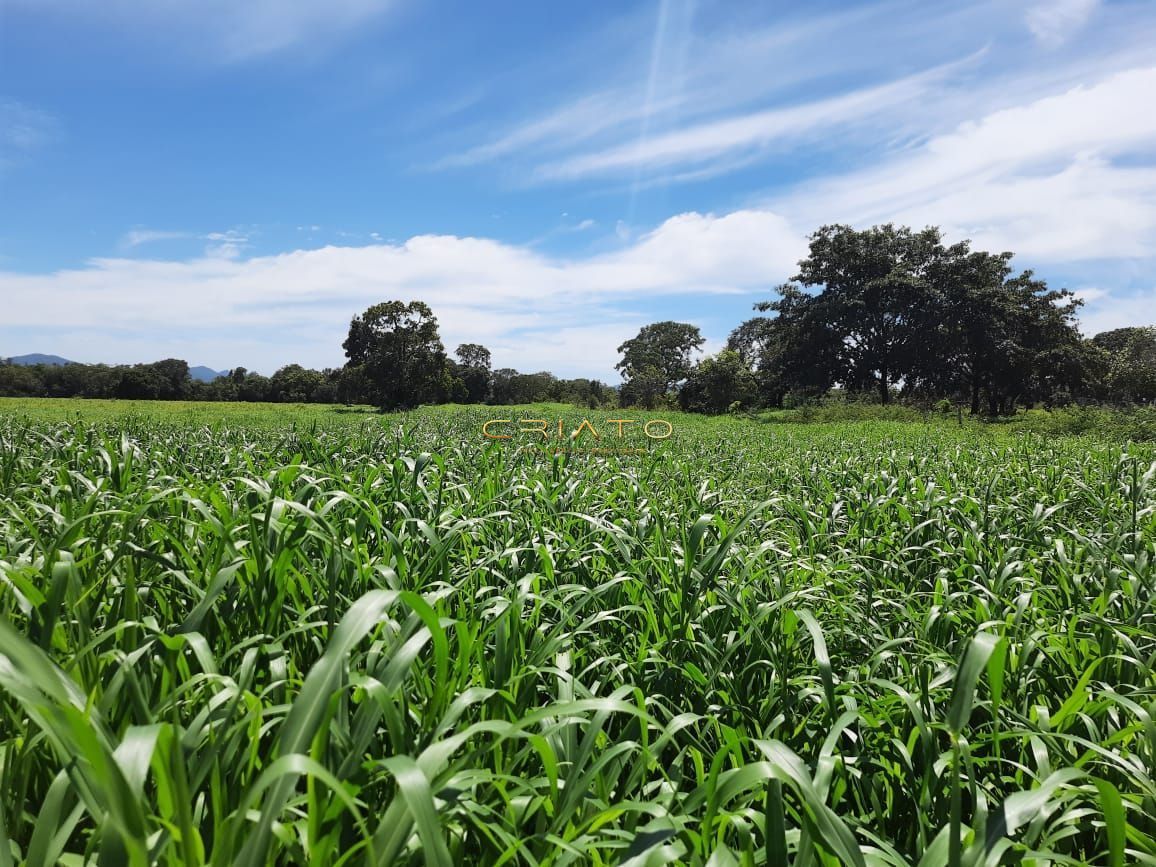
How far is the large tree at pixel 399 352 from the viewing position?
45125mm

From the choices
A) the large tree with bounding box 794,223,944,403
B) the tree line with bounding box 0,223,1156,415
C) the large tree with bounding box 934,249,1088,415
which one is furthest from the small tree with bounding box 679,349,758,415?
the large tree with bounding box 934,249,1088,415

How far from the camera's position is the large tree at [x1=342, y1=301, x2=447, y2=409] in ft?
148

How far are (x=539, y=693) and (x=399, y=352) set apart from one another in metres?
46.0

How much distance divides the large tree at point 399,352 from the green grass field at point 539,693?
140ft

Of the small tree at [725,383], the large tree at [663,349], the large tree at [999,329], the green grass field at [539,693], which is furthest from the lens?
the large tree at [663,349]

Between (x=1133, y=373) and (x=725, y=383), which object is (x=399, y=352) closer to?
(x=725, y=383)

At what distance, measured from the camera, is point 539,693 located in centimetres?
195

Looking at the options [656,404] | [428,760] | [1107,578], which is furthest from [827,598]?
[656,404]

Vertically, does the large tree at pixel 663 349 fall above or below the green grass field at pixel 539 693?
above

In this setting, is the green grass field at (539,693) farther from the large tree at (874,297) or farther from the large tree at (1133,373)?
the large tree at (1133,373)

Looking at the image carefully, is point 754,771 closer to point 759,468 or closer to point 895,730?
point 895,730

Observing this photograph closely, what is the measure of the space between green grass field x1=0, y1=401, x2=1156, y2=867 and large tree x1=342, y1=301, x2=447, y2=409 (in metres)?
42.8

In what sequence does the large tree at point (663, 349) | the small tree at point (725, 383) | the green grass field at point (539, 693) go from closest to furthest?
1. the green grass field at point (539, 693)
2. the small tree at point (725, 383)
3. the large tree at point (663, 349)

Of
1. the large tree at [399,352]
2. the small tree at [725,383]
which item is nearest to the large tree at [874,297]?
the small tree at [725,383]
